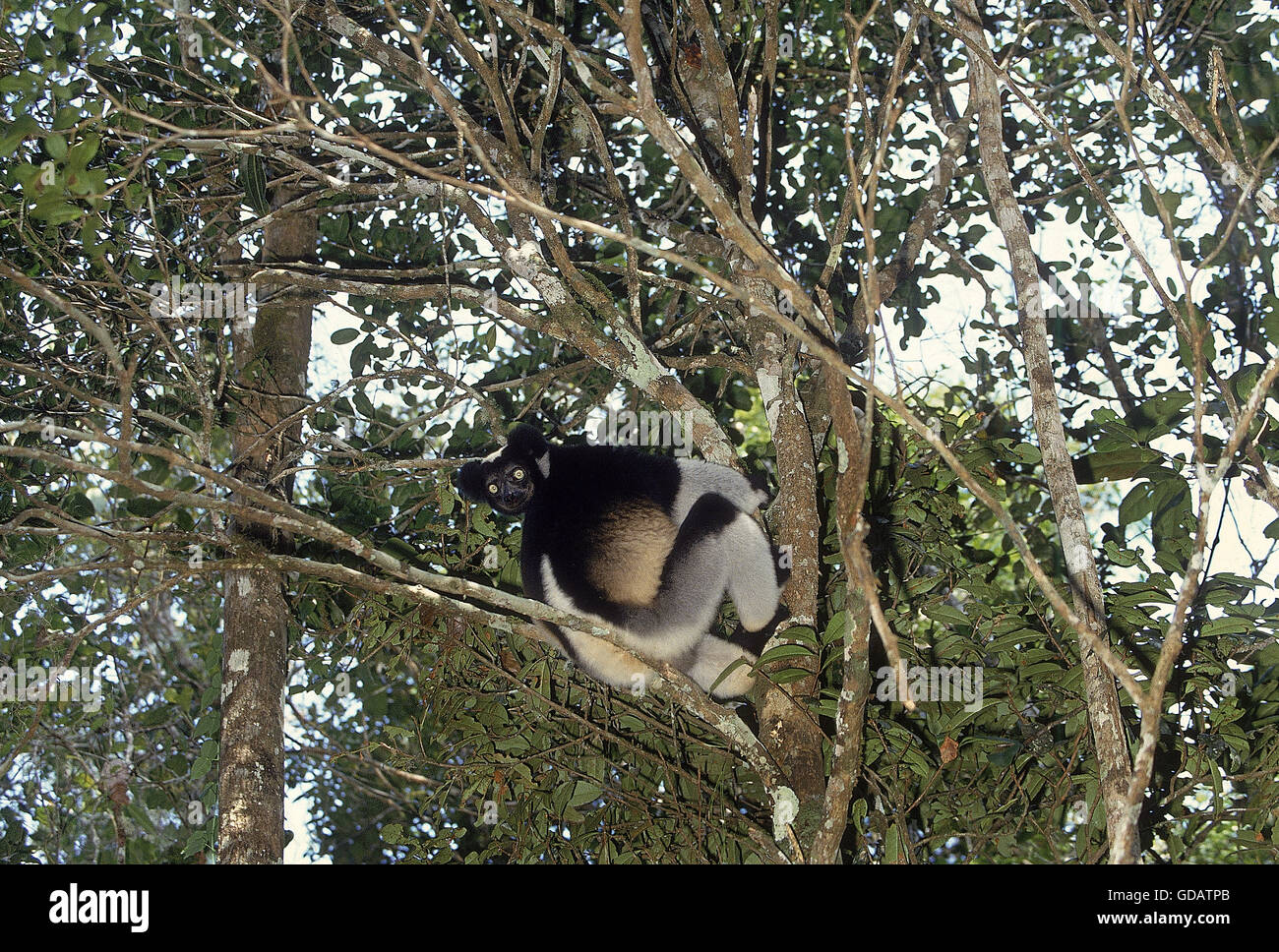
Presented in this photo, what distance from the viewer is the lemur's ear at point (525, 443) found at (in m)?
4.52

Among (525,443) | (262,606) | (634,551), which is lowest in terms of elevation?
(262,606)

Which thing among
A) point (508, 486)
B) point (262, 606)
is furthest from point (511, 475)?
point (262, 606)

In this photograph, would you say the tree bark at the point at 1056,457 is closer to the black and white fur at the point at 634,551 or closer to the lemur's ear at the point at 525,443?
the black and white fur at the point at 634,551

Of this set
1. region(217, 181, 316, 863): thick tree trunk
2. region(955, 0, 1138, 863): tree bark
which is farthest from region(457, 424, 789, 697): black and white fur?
region(955, 0, 1138, 863): tree bark

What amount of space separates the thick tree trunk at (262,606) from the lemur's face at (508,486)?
0.95 m

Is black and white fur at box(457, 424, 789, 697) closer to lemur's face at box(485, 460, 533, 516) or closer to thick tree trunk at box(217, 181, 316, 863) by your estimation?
lemur's face at box(485, 460, 533, 516)

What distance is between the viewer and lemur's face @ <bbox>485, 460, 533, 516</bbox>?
175 inches

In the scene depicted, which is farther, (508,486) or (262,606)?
(262,606)

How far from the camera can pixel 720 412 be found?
6.03 m

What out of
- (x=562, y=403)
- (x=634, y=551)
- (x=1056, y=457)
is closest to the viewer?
(x=1056, y=457)

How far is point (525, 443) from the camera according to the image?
4520 mm

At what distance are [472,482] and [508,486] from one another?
0.18m

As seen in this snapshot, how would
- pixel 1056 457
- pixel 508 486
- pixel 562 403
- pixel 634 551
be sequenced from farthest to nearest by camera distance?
pixel 562 403 → pixel 634 551 → pixel 508 486 → pixel 1056 457

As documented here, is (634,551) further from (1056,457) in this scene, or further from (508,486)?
(1056,457)
